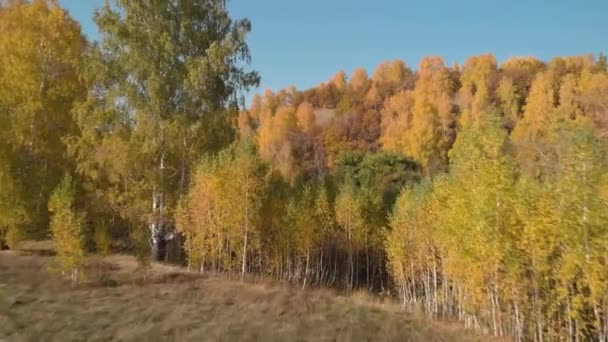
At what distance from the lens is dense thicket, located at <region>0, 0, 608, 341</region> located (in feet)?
48.8

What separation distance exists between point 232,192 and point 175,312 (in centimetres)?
941

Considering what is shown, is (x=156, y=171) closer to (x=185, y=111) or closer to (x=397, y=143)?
(x=185, y=111)

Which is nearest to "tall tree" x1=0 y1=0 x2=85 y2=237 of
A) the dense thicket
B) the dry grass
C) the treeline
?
the dense thicket

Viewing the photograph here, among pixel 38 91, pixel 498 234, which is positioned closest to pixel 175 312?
pixel 498 234

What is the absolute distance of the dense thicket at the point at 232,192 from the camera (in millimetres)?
14883

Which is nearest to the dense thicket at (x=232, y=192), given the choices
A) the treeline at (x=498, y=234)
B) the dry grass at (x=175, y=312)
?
the treeline at (x=498, y=234)

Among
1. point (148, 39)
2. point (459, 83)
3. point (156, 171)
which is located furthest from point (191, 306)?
point (459, 83)

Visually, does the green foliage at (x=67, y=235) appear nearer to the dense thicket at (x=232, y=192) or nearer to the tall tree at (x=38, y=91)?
the dense thicket at (x=232, y=192)

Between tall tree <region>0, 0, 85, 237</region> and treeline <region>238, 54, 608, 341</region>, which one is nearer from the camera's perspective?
treeline <region>238, 54, 608, 341</region>

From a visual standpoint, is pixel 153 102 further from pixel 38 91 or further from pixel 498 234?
pixel 498 234

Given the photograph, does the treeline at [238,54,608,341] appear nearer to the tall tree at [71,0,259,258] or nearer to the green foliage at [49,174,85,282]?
the tall tree at [71,0,259,258]

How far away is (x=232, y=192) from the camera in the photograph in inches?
960

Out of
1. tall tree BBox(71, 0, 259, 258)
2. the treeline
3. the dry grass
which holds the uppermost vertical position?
tall tree BBox(71, 0, 259, 258)

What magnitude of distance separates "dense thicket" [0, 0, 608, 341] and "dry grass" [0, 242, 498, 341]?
149cm
